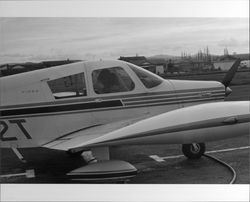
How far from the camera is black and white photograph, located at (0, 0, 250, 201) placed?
4977 millimetres

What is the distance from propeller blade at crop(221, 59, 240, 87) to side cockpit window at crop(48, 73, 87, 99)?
1470mm

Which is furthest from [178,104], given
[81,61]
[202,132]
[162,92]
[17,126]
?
[17,126]

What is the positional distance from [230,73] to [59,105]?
1.77m

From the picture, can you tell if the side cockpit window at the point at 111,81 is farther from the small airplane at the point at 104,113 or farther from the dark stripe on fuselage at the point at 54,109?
the dark stripe on fuselage at the point at 54,109

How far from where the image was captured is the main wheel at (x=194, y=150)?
5606 mm

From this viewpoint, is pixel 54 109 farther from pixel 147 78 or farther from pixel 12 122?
pixel 147 78

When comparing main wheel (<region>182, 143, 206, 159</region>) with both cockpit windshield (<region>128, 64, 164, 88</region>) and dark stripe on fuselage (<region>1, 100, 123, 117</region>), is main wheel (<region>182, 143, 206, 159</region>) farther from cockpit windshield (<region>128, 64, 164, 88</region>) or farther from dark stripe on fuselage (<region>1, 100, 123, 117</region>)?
dark stripe on fuselage (<region>1, 100, 123, 117</region>)

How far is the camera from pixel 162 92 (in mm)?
5645

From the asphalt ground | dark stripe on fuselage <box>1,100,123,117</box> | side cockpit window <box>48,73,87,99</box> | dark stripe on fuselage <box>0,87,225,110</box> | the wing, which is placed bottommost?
the asphalt ground

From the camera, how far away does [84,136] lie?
5293 millimetres

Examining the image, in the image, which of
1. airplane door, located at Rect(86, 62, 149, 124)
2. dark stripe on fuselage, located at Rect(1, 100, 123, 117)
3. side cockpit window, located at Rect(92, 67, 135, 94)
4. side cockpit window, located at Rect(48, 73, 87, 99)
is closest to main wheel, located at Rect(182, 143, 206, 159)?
airplane door, located at Rect(86, 62, 149, 124)

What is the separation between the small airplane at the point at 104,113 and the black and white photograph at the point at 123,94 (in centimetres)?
1

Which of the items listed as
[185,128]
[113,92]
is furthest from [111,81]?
[185,128]

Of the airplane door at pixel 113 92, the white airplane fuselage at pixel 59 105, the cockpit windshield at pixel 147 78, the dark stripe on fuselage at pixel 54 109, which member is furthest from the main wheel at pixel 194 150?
the dark stripe on fuselage at pixel 54 109
